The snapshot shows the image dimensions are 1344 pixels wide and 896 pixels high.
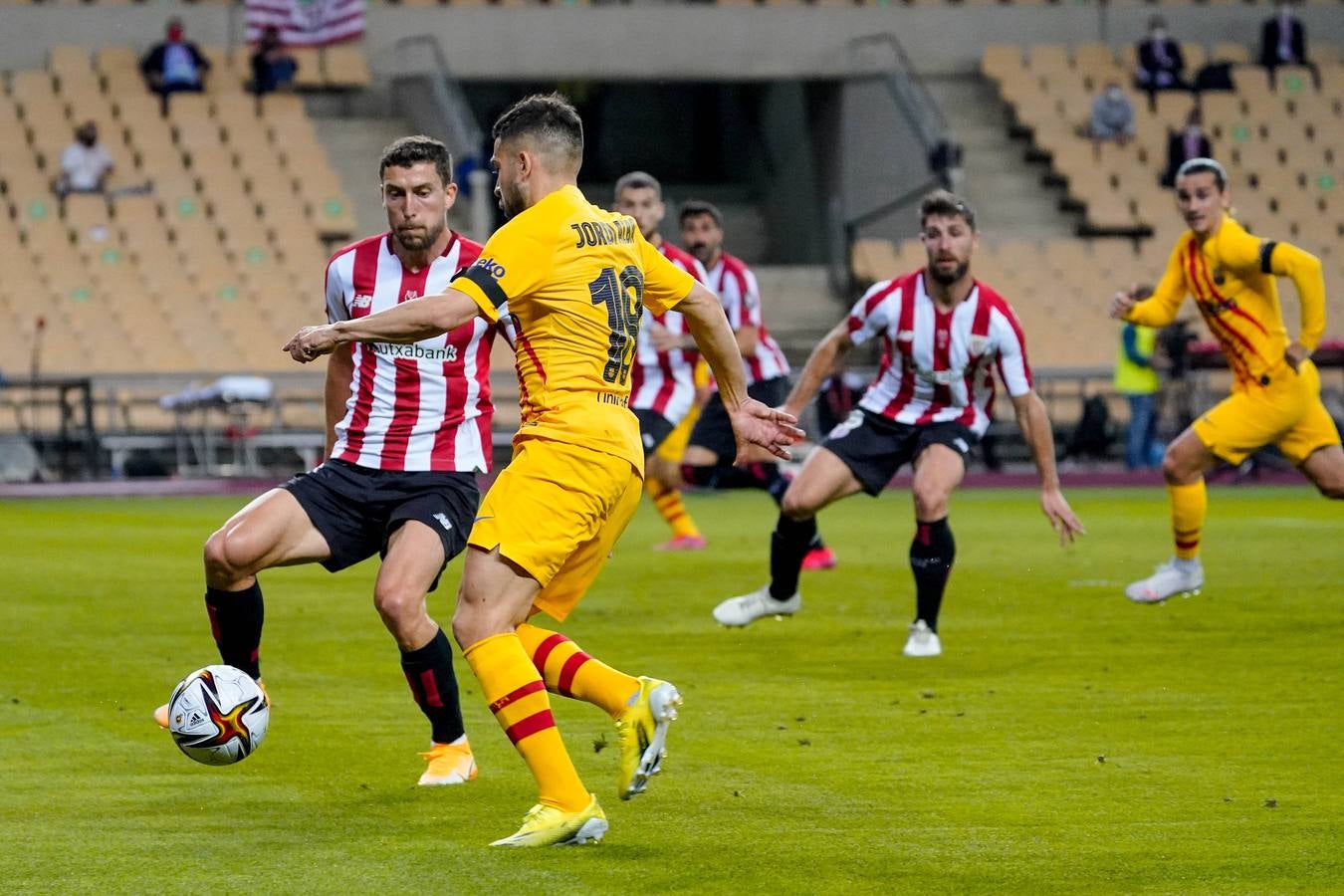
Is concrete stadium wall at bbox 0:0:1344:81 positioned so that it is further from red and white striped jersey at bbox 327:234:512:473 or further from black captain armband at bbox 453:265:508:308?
black captain armband at bbox 453:265:508:308

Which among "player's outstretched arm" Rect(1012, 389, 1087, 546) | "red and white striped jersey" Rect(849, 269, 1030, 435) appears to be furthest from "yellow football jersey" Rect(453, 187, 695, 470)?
"red and white striped jersey" Rect(849, 269, 1030, 435)

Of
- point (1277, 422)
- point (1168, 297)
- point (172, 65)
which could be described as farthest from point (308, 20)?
point (1277, 422)

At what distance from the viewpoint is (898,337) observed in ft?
30.3

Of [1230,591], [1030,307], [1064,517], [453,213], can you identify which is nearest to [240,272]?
[453,213]

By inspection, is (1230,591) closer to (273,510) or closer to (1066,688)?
(1066,688)

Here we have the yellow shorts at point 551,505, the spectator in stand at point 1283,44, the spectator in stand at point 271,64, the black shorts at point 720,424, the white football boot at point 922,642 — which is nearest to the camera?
the yellow shorts at point 551,505

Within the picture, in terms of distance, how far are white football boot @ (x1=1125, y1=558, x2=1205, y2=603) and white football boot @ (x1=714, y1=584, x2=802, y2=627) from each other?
2025 mm

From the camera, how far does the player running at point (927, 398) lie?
893 centimetres

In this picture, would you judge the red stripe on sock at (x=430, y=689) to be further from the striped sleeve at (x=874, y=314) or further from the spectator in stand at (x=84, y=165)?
the spectator in stand at (x=84, y=165)

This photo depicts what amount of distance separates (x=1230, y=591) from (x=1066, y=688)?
372 cm

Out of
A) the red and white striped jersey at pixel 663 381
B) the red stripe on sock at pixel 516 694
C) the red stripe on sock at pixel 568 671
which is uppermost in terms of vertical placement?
the red stripe on sock at pixel 516 694

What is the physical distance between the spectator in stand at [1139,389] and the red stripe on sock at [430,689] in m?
15.8

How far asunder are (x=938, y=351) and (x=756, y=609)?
4.92 ft

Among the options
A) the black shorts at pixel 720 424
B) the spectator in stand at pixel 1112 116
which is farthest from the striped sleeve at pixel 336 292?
the spectator in stand at pixel 1112 116
